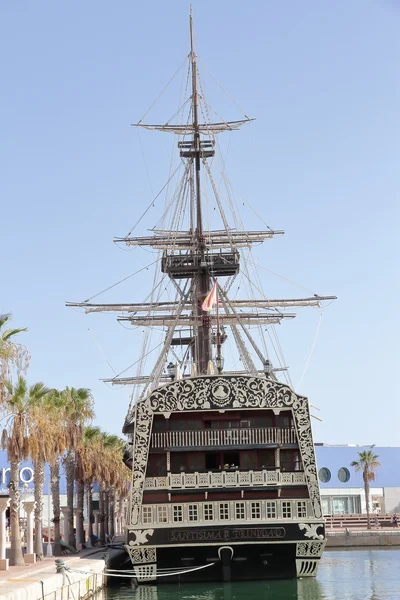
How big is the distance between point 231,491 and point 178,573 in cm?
410

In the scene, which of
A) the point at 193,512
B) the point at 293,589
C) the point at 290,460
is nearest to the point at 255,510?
the point at 193,512

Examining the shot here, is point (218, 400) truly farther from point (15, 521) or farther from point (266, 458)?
point (15, 521)

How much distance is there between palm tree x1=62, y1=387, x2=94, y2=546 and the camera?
51.5m

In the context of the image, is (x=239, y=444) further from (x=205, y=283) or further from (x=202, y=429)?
(x=205, y=283)

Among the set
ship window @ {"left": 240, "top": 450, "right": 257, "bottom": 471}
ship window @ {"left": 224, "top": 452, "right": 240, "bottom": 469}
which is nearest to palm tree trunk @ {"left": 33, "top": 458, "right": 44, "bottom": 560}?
ship window @ {"left": 224, "top": 452, "right": 240, "bottom": 469}

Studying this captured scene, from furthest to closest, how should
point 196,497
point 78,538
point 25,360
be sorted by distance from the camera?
point 78,538 → point 196,497 → point 25,360

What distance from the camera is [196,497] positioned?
40.6 m

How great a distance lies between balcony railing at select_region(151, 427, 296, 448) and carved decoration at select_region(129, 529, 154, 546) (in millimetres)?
3821

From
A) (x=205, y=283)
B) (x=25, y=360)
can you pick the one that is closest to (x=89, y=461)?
(x=205, y=283)

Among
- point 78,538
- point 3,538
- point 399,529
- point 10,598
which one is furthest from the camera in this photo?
point 399,529

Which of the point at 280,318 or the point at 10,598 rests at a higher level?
the point at 280,318

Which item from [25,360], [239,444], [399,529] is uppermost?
[25,360]

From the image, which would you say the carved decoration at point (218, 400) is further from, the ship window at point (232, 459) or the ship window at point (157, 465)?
the ship window at point (232, 459)

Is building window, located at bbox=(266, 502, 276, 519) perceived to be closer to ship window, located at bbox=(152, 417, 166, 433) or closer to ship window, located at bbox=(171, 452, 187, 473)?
ship window, located at bbox=(171, 452, 187, 473)
